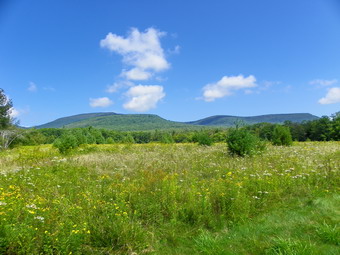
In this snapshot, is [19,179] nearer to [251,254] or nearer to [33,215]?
[33,215]

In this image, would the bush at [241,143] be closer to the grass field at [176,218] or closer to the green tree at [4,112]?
the grass field at [176,218]

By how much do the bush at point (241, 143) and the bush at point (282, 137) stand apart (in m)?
7.68

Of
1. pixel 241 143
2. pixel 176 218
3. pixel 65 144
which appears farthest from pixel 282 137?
pixel 65 144

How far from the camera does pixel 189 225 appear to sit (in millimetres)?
4145

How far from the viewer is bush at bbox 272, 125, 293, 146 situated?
60.5 ft

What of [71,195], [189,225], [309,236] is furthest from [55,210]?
[309,236]

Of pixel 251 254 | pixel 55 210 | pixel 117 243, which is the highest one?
pixel 55 210

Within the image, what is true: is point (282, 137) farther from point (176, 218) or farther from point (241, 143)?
point (176, 218)

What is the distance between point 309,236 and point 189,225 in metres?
2.12

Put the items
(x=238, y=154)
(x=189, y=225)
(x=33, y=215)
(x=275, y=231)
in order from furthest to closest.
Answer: (x=238, y=154), (x=189, y=225), (x=275, y=231), (x=33, y=215)

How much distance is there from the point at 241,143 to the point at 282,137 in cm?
990

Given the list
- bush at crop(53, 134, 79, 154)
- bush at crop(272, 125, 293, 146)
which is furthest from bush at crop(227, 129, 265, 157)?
bush at crop(53, 134, 79, 154)

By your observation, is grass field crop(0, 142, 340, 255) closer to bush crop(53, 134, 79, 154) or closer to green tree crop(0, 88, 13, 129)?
bush crop(53, 134, 79, 154)

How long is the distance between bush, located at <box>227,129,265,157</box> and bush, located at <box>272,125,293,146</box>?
768cm
